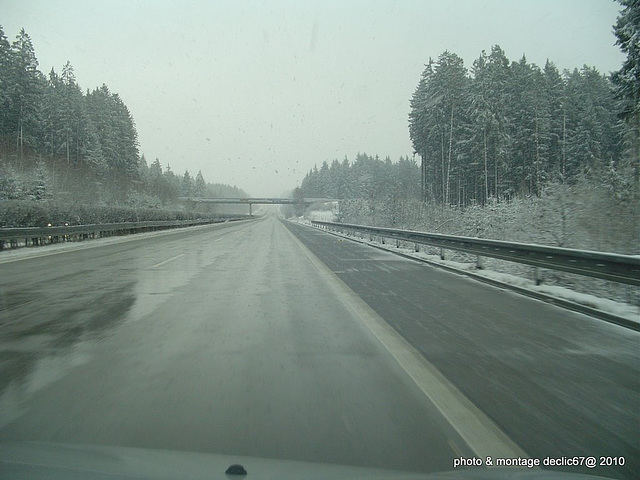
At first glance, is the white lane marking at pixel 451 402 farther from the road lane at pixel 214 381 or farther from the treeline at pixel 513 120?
the treeline at pixel 513 120

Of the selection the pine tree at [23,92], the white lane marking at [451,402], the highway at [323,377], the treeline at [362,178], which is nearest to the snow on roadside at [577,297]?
the highway at [323,377]

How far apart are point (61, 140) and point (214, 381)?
2788 inches

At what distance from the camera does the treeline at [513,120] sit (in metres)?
48.2

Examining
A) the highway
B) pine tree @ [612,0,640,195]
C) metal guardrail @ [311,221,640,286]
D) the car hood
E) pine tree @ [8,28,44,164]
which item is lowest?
the highway

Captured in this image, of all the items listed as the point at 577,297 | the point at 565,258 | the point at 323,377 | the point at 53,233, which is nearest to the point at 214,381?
the point at 323,377

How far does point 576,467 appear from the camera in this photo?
278cm

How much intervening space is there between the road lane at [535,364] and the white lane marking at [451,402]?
0.09 metres

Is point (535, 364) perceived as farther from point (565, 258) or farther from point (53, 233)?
point (53, 233)

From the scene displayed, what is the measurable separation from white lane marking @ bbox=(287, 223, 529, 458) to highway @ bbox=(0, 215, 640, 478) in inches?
0.7

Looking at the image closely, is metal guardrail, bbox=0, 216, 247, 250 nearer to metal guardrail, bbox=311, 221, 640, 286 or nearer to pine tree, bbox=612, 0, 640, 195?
metal guardrail, bbox=311, 221, 640, 286

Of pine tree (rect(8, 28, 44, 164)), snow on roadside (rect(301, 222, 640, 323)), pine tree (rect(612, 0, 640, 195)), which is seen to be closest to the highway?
snow on roadside (rect(301, 222, 640, 323))

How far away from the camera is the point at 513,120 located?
178ft

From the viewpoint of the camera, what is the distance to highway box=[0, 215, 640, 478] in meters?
3.07

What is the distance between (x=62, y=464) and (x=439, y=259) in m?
14.8
